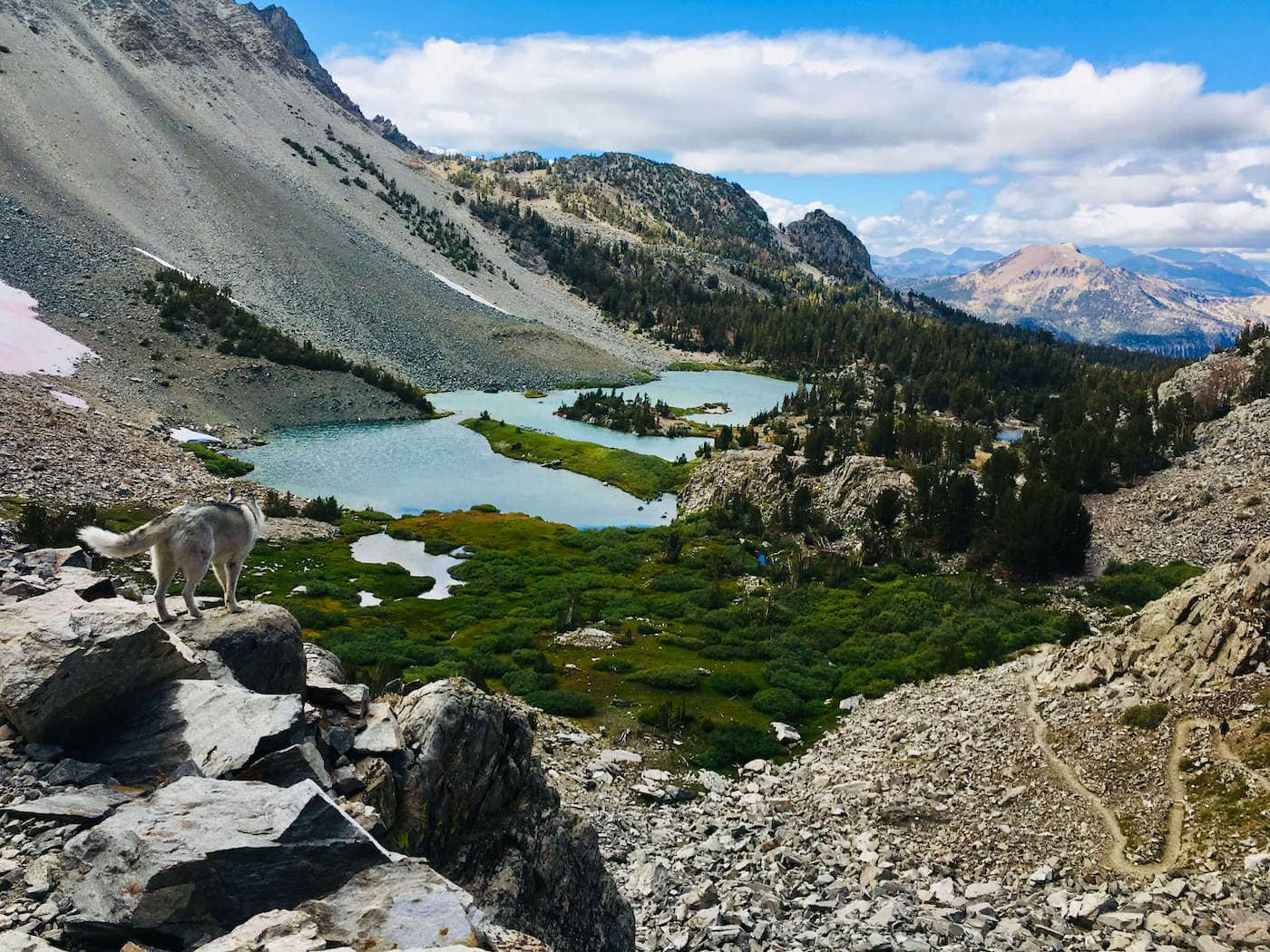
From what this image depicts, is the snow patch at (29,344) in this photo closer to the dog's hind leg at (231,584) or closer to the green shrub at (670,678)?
the green shrub at (670,678)

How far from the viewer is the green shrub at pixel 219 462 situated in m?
55.6

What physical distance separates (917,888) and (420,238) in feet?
524

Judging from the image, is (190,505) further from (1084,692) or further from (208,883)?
(1084,692)

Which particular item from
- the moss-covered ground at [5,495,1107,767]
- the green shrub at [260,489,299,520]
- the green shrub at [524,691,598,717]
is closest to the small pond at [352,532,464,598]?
the moss-covered ground at [5,495,1107,767]

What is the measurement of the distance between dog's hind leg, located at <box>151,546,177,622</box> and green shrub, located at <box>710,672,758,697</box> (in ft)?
68.4

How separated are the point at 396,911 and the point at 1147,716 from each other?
62.1ft

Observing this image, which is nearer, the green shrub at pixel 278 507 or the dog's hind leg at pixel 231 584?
the dog's hind leg at pixel 231 584

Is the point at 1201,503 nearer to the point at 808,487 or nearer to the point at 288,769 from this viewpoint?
the point at 808,487

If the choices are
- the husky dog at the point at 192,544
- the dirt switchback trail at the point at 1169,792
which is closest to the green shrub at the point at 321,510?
the husky dog at the point at 192,544

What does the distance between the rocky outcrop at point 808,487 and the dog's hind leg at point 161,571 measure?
134ft

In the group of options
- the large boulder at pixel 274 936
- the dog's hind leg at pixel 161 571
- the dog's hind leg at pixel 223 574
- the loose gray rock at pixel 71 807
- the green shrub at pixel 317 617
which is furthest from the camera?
the green shrub at pixel 317 617

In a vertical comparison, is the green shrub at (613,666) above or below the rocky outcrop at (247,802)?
below

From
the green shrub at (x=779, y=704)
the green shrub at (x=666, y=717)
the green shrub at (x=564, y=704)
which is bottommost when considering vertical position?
the green shrub at (x=564, y=704)

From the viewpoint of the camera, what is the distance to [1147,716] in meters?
18.6
